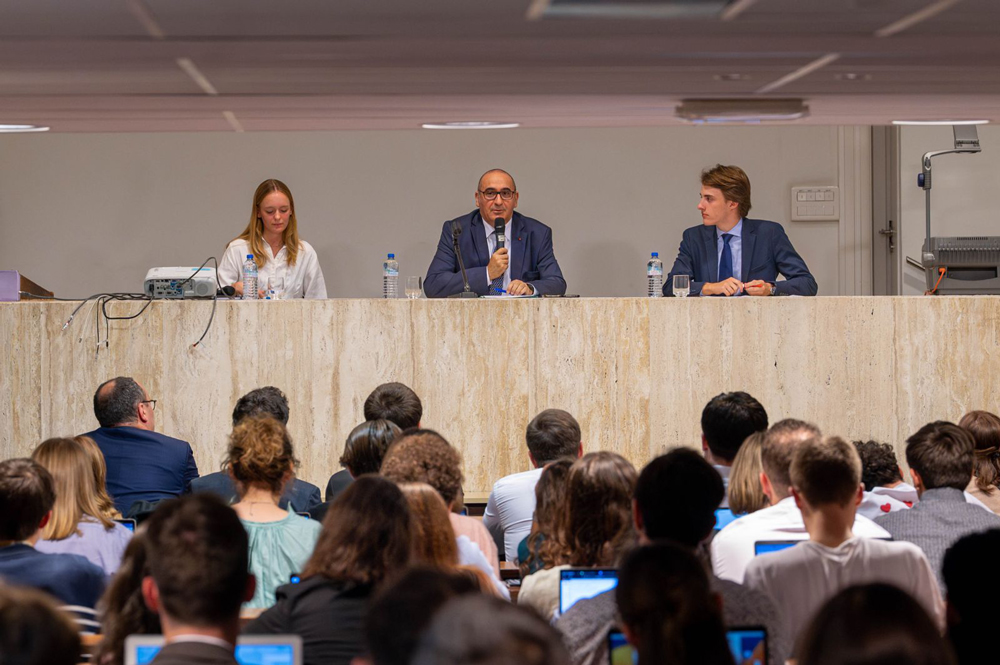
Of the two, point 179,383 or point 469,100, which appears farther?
point 179,383

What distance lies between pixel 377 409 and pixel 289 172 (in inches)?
156

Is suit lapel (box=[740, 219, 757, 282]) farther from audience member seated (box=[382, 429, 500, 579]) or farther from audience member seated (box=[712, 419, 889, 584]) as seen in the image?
audience member seated (box=[382, 429, 500, 579])

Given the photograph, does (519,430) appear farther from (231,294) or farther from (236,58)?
(236,58)

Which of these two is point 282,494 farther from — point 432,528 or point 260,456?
point 432,528

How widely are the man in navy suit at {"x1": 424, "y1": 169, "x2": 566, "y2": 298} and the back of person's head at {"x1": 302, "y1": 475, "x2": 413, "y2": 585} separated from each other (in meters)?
3.89

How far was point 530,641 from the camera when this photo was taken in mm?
1061

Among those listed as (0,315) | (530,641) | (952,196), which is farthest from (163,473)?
(952,196)

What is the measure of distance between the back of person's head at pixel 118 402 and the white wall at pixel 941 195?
5299mm

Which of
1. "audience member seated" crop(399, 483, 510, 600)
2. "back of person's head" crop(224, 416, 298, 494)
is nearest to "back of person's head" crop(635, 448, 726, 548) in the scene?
"audience member seated" crop(399, 483, 510, 600)

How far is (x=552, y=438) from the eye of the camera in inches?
148

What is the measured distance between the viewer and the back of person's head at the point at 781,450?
296 centimetres

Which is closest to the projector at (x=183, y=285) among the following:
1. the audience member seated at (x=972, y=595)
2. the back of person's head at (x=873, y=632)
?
the audience member seated at (x=972, y=595)

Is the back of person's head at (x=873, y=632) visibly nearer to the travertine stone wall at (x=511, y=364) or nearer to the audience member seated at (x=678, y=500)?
the audience member seated at (x=678, y=500)

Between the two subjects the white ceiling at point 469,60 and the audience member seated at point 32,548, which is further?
the audience member seated at point 32,548
